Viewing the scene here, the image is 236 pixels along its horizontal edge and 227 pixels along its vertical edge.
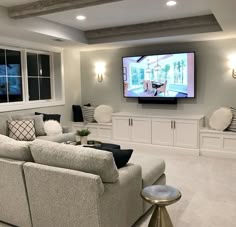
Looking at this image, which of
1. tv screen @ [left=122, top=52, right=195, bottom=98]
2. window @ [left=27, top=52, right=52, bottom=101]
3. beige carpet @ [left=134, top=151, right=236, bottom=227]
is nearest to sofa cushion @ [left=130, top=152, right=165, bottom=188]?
beige carpet @ [left=134, top=151, right=236, bottom=227]

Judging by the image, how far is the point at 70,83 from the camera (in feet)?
21.5

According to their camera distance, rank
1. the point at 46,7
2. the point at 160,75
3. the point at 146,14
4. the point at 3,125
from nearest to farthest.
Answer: the point at 46,7
the point at 146,14
the point at 3,125
the point at 160,75

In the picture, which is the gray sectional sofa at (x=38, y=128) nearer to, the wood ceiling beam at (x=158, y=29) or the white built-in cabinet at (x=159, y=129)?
the white built-in cabinet at (x=159, y=129)

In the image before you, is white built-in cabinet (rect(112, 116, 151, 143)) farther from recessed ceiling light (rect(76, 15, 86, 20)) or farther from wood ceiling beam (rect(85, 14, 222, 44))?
recessed ceiling light (rect(76, 15, 86, 20))

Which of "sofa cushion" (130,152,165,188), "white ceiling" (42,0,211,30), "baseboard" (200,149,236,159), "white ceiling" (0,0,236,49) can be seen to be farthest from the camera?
"baseboard" (200,149,236,159)

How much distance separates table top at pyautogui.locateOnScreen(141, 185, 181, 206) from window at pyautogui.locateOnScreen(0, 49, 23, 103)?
152 inches

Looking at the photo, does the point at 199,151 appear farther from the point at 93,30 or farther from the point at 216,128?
the point at 93,30

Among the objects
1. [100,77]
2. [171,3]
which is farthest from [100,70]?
[171,3]

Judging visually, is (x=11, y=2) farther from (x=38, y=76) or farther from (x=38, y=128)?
(x=38, y=76)

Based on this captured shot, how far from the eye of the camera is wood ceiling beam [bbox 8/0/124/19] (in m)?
3.25

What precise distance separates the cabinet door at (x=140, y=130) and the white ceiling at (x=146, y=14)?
165 centimetres

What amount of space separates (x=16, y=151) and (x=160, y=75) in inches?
153

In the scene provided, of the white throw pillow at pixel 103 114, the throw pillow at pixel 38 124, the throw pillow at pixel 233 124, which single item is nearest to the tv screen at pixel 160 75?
the white throw pillow at pixel 103 114

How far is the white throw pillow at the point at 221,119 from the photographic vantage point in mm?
4926
